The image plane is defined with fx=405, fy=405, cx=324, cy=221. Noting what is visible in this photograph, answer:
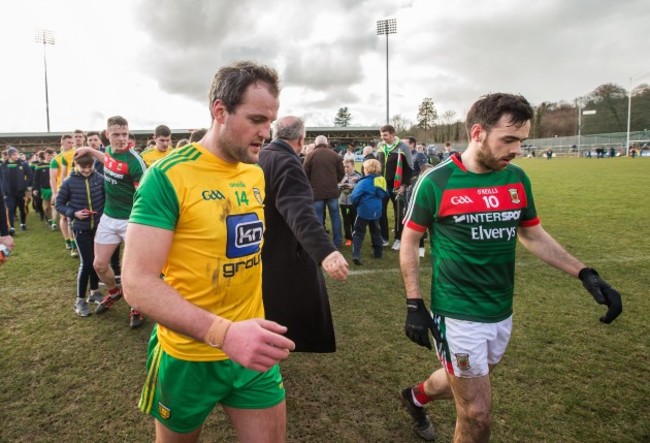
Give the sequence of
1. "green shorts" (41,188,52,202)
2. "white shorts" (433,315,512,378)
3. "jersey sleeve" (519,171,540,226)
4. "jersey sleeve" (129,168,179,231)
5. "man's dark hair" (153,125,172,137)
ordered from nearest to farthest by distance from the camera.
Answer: "jersey sleeve" (129,168,179,231) → "white shorts" (433,315,512,378) → "jersey sleeve" (519,171,540,226) → "man's dark hair" (153,125,172,137) → "green shorts" (41,188,52,202)

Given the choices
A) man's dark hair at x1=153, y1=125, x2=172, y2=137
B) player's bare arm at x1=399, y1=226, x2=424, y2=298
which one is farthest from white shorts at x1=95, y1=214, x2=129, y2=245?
player's bare arm at x1=399, y1=226, x2=424, y2=298

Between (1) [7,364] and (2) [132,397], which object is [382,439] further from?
(1) [7,364]

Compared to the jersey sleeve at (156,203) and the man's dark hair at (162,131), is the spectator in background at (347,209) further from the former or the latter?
the jersey sleeve at (156,203)

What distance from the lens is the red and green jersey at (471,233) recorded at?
236 centimetres

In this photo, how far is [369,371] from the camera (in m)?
3.71

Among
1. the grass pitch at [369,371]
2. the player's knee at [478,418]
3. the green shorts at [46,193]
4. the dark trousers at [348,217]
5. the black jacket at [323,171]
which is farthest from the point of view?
the green shorts at [46,193]

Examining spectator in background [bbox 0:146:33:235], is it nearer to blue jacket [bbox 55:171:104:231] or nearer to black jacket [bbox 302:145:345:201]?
blue jacket [bbox 55:171:104:231]

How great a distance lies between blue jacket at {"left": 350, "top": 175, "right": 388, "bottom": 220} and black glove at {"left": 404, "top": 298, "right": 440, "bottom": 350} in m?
5.03

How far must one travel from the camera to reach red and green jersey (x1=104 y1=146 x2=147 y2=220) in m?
4.94

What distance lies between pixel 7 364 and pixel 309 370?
117 inches

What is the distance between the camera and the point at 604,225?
31.3 ft

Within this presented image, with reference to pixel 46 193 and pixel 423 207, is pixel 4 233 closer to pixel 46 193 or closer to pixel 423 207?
pixel 423 207

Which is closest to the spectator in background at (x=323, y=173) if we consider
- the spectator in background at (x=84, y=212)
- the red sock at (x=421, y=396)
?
the spectator in background at (x=84, y=212)

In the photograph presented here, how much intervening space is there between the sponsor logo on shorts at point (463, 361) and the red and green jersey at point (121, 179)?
422 cm
